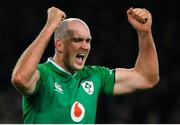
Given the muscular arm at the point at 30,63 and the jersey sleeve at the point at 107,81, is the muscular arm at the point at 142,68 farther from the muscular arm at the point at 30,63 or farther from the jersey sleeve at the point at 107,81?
the muscular arm at the point at 30,63

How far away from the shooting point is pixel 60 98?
448 cm

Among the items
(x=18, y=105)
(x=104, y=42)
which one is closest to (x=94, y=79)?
(x=18, y=105)

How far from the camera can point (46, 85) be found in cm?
446

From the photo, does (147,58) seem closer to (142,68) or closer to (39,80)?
(142,68)

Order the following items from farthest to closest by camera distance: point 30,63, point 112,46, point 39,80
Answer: point 112,46, point 39,80, point 30,63

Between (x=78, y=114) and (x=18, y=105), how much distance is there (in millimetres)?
4312

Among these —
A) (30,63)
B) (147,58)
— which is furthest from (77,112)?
(147,58)

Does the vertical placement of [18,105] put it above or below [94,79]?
below

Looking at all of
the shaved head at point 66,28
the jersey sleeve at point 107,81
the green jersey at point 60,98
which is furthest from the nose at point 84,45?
the jersey sleeve at point 107,81

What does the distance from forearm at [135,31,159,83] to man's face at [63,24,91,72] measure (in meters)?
0.41

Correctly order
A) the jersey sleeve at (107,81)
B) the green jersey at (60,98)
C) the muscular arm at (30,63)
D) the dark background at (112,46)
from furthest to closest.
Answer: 1. the dark background at (112,46)
2. the jersey sleeve at (107,81)
3. the green jersey at (60,98)
4. the muscular arm at (30,63)

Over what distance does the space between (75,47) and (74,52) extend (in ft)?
0.12

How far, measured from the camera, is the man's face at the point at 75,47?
4.57 m

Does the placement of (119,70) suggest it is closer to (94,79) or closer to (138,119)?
(94,79)
